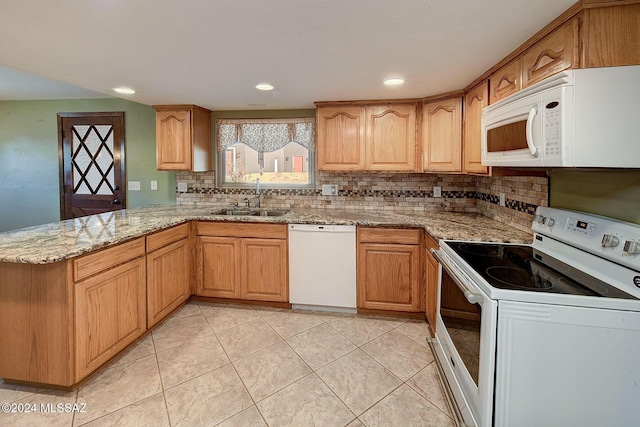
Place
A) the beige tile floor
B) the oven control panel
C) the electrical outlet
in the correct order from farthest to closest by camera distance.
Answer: the electrical outlet → the beige tile floor → the oven control panel

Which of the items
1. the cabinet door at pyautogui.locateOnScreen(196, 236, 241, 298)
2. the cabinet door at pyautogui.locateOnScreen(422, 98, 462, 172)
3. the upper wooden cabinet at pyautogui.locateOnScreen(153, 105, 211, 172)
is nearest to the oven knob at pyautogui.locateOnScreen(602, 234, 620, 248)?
the cabinet door at pyautogui.locateOnScreen(422, 98, 462, 172)

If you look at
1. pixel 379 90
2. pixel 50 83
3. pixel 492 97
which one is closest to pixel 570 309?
pixel 492 97

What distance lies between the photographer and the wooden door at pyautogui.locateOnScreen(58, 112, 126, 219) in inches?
150

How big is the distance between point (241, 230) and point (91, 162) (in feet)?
7.64

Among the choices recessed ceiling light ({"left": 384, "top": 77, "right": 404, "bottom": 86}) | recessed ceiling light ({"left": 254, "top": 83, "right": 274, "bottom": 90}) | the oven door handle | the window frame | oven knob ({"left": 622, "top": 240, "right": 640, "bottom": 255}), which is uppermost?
recessed ceiling light ({"left": 254, "top": 83, "right": 274, "bottom": 90})

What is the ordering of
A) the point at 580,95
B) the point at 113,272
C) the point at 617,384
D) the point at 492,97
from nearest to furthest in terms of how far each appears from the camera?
the point at 617,384 < the point at 580,95 < the point at 113,272 < the point at 492,97

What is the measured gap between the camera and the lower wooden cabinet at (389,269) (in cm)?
270

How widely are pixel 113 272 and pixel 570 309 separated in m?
2.39

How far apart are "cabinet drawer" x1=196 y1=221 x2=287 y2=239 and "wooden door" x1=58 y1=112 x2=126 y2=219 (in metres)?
1.52

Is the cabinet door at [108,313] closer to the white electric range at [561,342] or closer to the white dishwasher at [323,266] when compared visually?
the white dishwasher at [323,266]

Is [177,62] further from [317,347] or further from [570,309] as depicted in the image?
[570,309]

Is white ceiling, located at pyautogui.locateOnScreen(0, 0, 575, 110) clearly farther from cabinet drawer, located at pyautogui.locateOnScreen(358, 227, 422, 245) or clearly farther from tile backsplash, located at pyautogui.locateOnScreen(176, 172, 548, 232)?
cabinet drawer, located at pyautogui.locateOnScreen(358, 227, 422, 245)

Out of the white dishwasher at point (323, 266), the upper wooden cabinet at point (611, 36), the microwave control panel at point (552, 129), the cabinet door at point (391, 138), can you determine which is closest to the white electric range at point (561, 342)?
the microwave control panel at point (552, 129)

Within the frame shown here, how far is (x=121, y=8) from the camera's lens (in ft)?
4.71
